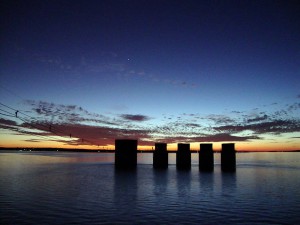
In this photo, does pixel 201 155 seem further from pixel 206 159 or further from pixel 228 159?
pixel 228 159

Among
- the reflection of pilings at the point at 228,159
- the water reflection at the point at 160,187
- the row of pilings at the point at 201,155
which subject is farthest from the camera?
the row of pilings at the point at 201,155

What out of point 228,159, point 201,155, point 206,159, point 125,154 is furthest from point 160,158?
point 228,159

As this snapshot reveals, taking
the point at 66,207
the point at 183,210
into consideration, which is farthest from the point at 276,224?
the point at 66,207

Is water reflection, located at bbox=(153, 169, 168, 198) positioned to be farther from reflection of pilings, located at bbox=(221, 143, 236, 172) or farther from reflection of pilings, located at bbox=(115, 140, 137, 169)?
reflection of pilings, located at bbox=(221, 143, 236, 172)

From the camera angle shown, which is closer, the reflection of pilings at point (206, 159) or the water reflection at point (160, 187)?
the water reflection at point (160, 187)

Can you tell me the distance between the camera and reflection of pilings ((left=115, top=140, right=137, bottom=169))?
47.0m

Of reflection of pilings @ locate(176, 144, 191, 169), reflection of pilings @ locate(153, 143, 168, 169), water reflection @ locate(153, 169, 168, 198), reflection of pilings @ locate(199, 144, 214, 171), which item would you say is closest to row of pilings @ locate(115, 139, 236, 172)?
reflection of pilings @ locate(199, 144, 214, 171)

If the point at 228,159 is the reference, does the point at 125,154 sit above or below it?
above

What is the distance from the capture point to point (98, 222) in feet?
45.7

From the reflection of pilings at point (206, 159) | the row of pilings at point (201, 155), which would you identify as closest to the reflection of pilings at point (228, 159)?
the row of pilings at point (201, 155)

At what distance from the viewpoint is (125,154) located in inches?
1874

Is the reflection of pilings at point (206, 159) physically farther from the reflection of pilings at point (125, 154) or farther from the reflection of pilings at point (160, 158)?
the reflection of pilings at point (125, 154)

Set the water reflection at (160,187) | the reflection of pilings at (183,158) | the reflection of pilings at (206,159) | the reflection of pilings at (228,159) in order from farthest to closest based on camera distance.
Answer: the reflection of pilings at (183,158) < the reflection of pilings at (206,159) < the reflection of pilings at (228,159) < the water reflection at (160,187)

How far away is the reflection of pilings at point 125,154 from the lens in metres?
47.0
